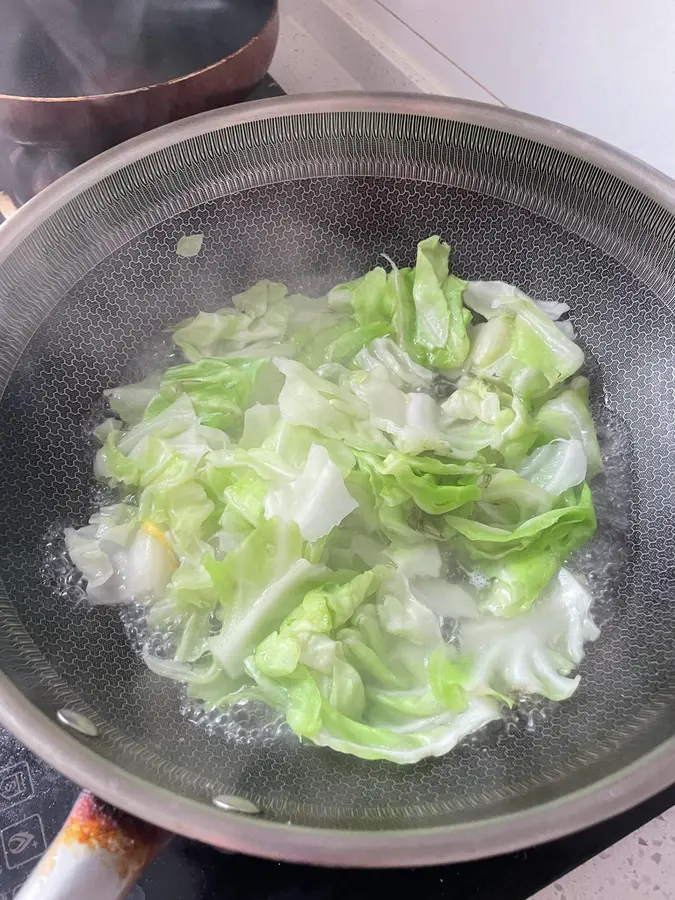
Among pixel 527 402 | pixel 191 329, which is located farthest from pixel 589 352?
pixel 191 329

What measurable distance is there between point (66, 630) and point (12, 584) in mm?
83

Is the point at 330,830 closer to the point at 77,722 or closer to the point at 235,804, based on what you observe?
the point at 235,804

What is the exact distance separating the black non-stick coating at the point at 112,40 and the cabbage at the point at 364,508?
0.39 metres

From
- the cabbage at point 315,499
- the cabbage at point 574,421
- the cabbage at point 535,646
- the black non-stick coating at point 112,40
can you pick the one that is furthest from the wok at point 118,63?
the cabbage at point 535,646

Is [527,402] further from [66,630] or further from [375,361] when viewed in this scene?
[66,630]

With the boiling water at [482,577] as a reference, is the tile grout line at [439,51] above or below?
above

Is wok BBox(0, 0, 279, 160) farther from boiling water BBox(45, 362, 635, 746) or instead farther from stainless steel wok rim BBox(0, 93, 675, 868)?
stainless steel wok rim BBox(0, 93, 675, 868)

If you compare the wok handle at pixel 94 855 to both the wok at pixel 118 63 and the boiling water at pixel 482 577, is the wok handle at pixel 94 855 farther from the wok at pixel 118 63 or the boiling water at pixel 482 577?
the wok at pixel 118 63

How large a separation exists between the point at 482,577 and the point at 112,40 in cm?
102

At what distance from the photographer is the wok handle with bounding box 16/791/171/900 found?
23.0 inches

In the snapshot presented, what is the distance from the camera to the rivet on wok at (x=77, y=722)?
0.70 metres

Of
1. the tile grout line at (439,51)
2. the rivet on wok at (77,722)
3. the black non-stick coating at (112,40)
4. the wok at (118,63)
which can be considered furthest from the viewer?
the tile grout line at (439,51)

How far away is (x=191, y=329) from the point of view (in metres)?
1.11

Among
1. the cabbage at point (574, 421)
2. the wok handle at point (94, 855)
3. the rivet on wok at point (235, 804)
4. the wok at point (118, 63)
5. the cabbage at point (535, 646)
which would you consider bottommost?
the cabbage at point (535, 646)
